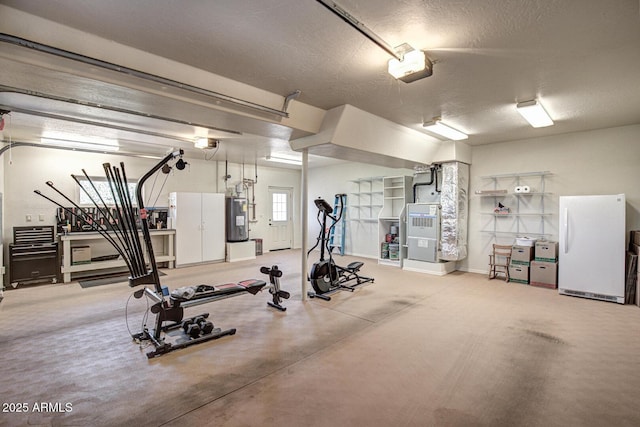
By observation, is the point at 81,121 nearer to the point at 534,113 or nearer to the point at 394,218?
the point at 534,113

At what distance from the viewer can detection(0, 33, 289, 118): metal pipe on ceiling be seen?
2.01m

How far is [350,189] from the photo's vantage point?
903 cm

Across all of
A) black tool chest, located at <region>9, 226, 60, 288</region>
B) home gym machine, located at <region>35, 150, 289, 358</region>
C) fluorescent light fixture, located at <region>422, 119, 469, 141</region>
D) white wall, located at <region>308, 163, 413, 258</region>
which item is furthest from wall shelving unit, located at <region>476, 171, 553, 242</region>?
black tool chest, located at <region>9, 226, 60, 288</region>

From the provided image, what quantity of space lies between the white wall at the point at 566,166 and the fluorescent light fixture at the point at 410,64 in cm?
448

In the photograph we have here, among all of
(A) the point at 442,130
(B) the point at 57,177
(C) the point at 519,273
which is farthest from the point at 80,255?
(C) the point at 519,273

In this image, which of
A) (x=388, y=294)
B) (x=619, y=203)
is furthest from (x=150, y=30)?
(x=619, y=203)

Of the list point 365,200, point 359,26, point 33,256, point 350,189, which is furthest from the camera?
point 350,189

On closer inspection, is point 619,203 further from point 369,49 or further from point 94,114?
point 94,114

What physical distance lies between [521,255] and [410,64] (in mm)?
4752

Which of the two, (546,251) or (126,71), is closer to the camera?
(126,71)

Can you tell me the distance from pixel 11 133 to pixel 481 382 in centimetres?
764

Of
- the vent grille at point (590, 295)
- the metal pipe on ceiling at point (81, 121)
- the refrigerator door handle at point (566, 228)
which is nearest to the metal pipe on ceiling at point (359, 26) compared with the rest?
the metal pipe on ceiling at point (81, 121)

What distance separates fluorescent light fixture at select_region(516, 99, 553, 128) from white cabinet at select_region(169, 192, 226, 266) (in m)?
6.44

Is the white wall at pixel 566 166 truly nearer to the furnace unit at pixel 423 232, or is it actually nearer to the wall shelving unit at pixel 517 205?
the wall shelving unit at pixel 517 205
